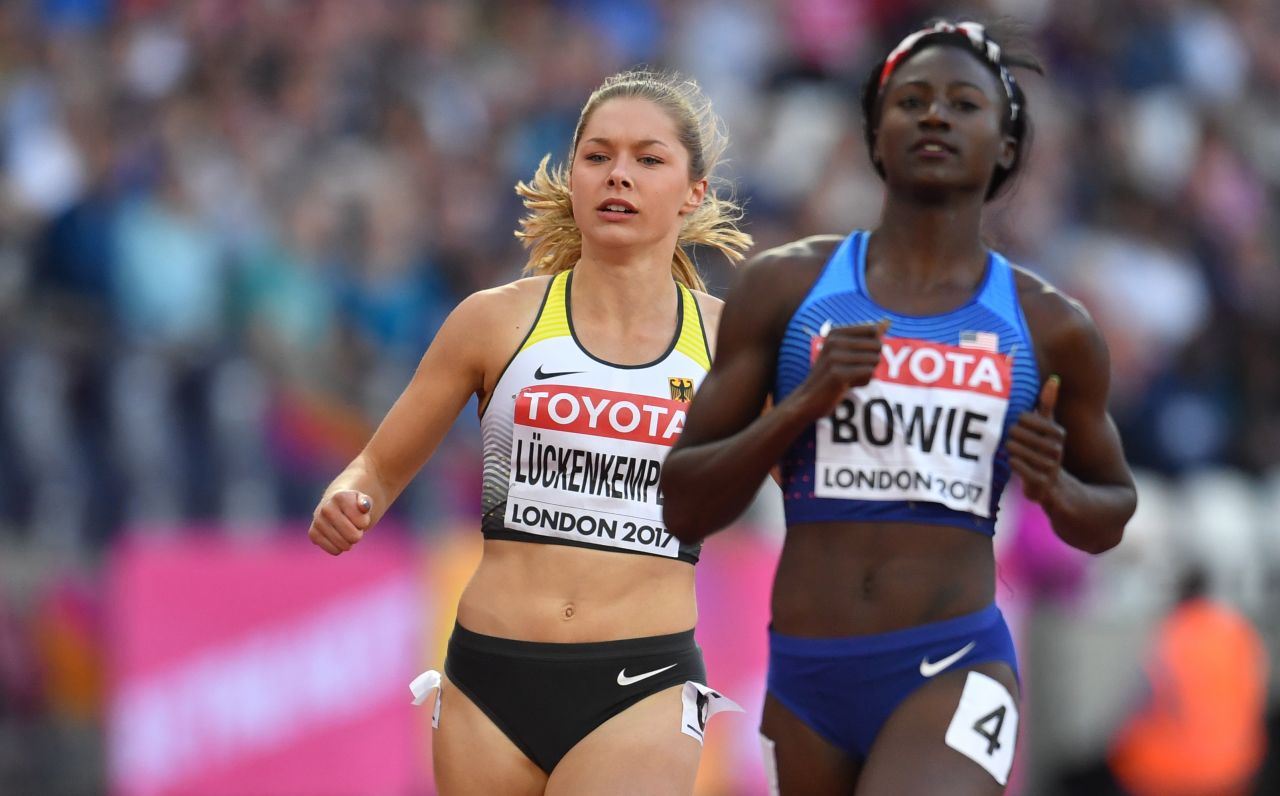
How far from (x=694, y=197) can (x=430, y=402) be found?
997mm

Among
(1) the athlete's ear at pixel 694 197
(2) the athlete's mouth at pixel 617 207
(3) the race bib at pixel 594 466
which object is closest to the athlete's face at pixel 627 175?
(2) the athlete's mouth at pixel 617 207

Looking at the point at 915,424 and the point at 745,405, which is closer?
the point at 915,424

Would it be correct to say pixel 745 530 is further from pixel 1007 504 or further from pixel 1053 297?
pixel 1053 297

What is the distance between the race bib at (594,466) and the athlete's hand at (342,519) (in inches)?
17.2

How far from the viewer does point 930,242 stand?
15.4ft

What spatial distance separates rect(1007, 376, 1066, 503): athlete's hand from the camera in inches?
171

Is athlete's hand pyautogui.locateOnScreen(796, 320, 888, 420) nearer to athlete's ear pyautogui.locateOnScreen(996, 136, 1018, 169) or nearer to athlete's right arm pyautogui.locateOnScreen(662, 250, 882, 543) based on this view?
athlete's right arm pyautogui.locateOnScreen(662, 250, 882, 543)

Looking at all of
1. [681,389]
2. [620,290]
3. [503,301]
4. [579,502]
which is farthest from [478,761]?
[620,290]

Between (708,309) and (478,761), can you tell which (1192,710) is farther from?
(478,761)

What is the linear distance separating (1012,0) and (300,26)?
6.97 metres

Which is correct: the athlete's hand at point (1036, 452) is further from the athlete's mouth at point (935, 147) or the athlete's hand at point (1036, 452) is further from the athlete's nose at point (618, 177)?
the athlete's nose at point (618, 177)

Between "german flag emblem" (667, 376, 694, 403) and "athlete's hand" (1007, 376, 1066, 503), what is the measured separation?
1.33 m

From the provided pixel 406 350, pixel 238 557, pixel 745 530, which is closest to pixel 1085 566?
pixel 745 530

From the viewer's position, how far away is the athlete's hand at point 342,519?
5.18m
